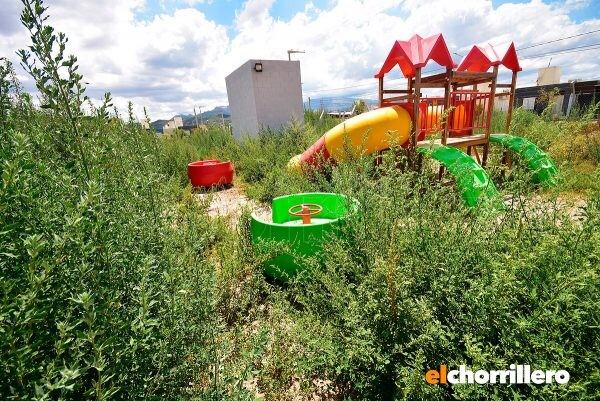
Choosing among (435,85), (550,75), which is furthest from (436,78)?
(550,75)

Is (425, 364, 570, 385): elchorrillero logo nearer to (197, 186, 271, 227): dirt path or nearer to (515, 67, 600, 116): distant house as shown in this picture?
(197, 186, 271, 227): dirt path

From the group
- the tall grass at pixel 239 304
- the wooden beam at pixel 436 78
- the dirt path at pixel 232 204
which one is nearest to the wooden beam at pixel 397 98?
the wooden beam at pixel 436 78

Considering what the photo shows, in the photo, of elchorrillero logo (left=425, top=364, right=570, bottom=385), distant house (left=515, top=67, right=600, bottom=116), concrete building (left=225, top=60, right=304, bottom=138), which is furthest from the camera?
distant house (left=515, top=67, right=600, bottom=116)

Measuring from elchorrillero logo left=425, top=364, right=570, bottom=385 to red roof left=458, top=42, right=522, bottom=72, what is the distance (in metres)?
6.62

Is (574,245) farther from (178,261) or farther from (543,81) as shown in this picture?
(543,81)

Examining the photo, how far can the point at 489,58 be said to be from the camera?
6000mm

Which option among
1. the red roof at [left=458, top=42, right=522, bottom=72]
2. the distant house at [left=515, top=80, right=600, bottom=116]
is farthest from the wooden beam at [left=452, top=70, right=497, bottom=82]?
the distant house at [left=515, top=80, right=600, bottom=116]

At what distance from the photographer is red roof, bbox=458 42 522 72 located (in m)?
6.02

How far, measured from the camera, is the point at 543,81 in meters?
26.1

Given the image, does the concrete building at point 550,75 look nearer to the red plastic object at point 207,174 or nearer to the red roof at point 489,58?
the red roof at point 489,58

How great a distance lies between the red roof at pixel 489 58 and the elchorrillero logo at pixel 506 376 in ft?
21.7

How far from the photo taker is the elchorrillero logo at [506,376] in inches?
47.0

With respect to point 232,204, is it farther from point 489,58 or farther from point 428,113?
point 489,58

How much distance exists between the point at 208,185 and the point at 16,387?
6.46 m
